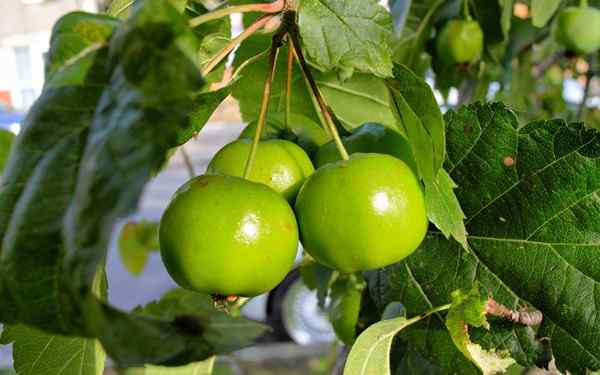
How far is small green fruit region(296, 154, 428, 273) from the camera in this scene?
3.09 ft

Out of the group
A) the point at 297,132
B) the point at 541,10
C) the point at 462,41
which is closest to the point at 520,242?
the point at 297,132

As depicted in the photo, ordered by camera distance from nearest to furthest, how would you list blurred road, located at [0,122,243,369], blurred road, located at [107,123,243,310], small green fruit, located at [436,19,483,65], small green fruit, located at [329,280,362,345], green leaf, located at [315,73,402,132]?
green leaf, located at [315,73,402,132]
small green fruit, located at [329,280,362,345]
small green fruit, located at [436,19,483,65]
blurred road, located at [0,122,243,369]
blurred road, located at [107,123,243,310]

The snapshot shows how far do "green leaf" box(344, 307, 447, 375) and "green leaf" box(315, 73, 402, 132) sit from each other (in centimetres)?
37

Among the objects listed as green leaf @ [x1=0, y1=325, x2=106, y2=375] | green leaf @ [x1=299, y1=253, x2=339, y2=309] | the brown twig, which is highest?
the brown twig

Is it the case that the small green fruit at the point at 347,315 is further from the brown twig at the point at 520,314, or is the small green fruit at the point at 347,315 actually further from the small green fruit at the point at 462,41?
the small green fruit at the point at 462,41

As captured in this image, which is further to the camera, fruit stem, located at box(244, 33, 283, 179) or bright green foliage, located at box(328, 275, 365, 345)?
bright green foliage, located at box(328, 275, 365, 345)

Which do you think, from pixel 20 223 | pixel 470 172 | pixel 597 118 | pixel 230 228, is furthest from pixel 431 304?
pixel 597 118

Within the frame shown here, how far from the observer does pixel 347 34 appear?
1.03 meters

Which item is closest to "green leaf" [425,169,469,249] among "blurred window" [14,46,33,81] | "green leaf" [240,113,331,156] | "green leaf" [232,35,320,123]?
"green leaf" [240,113,331,156]

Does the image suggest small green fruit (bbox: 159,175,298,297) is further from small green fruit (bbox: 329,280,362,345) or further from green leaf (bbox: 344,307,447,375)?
small green fruit (bbox: 329,280,362,345)

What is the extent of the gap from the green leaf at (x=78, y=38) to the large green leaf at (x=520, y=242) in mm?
605

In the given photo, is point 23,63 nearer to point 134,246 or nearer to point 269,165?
point 134,246

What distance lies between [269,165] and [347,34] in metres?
0.21

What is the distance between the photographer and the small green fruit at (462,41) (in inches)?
82.6
